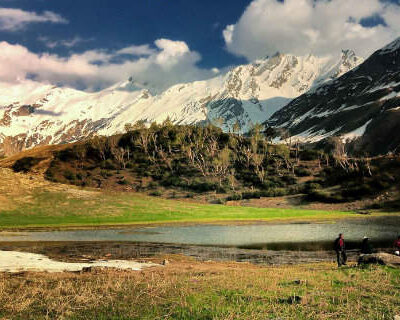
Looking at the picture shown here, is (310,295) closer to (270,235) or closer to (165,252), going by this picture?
(165,252)

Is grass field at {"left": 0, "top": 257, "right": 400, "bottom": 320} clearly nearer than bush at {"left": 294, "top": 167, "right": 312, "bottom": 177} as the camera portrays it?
Yes

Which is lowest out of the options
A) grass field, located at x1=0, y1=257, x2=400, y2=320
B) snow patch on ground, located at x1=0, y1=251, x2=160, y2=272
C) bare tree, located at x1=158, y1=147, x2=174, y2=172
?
snow patch on ground, located at x1=0, y1=251, x2=160, y2=272

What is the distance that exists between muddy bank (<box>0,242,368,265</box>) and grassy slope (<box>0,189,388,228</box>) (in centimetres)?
3028

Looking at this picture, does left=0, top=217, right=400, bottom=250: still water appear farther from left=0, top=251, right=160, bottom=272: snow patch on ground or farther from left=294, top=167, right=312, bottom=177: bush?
left=294, top=167, right=312, bottom=177: bush

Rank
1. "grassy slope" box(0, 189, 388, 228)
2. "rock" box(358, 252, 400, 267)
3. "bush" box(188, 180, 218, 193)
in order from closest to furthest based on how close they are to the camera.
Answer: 1. "rock" box(358, 252, 400, 267)
2. "grassy slope" box(0, 189, 388, 228)
3. "bush" box(188, 180, 218, 193)

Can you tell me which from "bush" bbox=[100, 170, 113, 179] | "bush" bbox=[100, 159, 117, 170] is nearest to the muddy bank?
"bush" bbox=[100, 170, 113, 179]

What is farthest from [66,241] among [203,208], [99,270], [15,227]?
[203,208]

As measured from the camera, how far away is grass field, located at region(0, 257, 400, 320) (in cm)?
1569

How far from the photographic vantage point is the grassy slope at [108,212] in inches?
3246

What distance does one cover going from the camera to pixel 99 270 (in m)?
27.3

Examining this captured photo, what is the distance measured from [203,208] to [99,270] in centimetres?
7650

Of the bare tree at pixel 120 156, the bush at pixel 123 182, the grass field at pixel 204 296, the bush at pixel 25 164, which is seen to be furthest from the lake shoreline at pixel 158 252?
the bush at pixel 25 164

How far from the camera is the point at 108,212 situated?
90.4m

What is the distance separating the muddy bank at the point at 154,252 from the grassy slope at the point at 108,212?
30.3 metres
